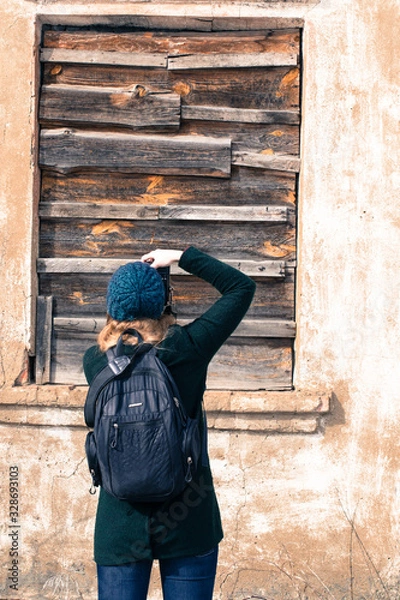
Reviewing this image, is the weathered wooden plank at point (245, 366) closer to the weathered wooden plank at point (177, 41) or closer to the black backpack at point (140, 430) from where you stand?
the weathered wooden plank at point (177, 41)

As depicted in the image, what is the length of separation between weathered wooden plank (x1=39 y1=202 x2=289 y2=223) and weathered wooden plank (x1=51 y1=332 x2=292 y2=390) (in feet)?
2.37

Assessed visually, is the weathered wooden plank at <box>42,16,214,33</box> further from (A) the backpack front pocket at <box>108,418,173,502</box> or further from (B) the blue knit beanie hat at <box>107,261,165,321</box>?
(A) the backpack front pocket at <box>108,418,173,502</box>

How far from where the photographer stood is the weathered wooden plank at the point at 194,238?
427cm

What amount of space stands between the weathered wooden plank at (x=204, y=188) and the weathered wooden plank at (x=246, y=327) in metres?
0.72

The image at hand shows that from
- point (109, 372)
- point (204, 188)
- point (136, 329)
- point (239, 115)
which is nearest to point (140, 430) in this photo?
point (109, 372)

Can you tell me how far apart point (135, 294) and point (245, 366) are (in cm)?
205

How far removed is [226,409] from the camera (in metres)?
4.11

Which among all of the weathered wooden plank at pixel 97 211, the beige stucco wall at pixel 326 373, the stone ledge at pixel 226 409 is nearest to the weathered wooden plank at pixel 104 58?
the beige stucco wall at pixel 326 373

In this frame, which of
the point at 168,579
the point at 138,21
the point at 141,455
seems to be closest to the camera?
the point at 141,455

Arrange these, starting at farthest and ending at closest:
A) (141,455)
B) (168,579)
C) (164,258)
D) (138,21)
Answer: (138,21) < (164,258) < (168,579) < (141,455)

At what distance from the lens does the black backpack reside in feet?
7.40

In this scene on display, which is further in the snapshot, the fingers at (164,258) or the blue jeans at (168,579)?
the fingers at (164,258)

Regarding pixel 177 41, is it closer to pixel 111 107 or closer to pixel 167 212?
pixel 111 107

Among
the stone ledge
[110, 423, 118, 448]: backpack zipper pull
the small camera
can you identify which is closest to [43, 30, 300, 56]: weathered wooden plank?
the stone ledge
